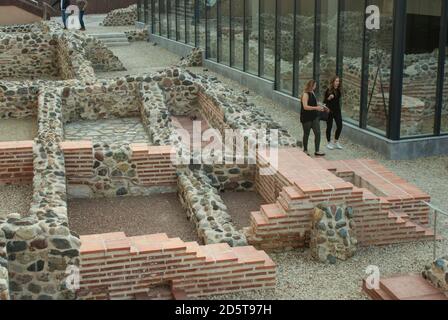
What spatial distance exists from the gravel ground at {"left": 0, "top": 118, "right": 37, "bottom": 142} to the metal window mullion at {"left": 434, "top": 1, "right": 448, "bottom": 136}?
848cm

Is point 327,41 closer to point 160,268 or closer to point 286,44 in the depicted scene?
point 286,44

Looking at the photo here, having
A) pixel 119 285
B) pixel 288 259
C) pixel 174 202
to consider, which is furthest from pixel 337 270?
pixel 174 202

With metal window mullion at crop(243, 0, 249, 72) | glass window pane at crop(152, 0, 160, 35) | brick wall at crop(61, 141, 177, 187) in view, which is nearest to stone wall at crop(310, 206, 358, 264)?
brick wall at crop(61, 141, 177, 187)

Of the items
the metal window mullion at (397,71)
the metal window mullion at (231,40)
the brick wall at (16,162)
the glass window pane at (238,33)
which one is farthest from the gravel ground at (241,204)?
the metal window mullion at (231,40)

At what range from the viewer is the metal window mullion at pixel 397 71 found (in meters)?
12.4

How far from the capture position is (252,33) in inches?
772

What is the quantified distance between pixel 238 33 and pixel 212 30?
2.79 m

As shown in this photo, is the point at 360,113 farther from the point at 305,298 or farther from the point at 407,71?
the point at 305,298

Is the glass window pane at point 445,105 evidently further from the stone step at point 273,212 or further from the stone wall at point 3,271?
the stone wall at point 3,271

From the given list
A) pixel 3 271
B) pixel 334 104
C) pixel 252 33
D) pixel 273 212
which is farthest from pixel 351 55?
pixel 3 271

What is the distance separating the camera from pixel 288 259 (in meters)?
8.78

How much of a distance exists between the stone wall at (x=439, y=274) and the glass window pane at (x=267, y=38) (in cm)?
1140

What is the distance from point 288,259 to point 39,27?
2459 cm

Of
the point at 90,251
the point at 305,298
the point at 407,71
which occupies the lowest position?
the point at 305,298
